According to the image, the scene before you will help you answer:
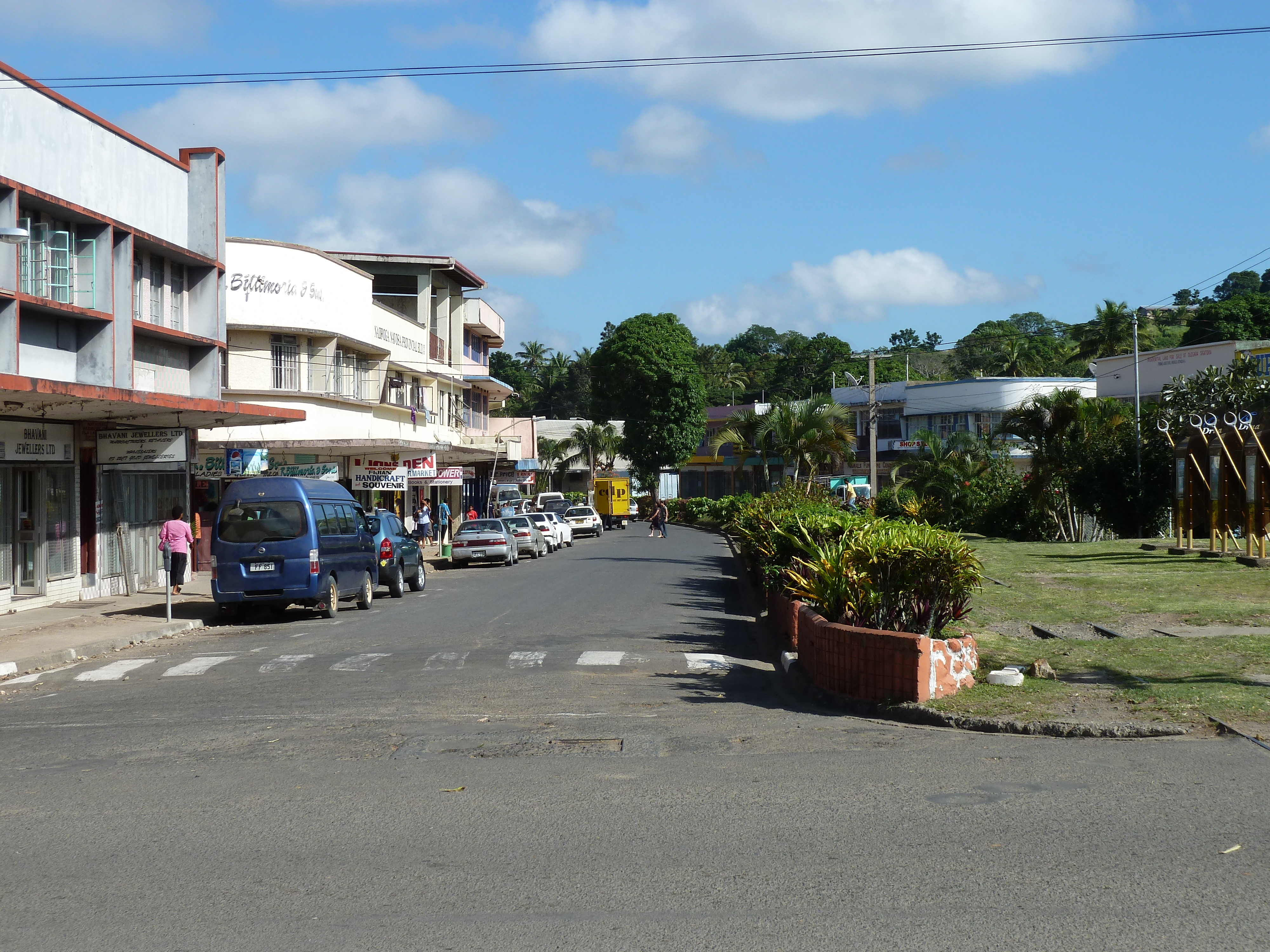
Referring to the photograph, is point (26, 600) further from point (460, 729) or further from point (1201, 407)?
point (1201, 407)

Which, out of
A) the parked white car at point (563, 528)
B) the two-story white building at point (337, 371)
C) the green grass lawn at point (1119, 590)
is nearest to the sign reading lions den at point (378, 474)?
the two-story white building at point (337, 371)

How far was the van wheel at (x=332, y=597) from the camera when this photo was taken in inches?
803

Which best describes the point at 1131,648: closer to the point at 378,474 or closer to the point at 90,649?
the point at 90,649

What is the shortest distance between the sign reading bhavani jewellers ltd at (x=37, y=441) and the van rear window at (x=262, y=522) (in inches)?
159

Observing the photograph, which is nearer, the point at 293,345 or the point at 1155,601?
the point at 1155,601

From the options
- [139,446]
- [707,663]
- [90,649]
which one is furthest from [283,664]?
[139,446]

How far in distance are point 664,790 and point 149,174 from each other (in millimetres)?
21407

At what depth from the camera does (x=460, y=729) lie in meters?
9.95

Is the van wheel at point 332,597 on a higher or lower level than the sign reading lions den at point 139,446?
lower

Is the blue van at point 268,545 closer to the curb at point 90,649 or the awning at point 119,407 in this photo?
the curb at point 90,649

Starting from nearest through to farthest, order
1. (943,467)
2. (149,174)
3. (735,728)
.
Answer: (735,728) → (149,174) → (943,467)

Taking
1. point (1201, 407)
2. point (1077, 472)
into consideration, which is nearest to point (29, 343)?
point (1201, 407)

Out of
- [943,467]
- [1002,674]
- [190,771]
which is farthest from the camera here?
[943,467]

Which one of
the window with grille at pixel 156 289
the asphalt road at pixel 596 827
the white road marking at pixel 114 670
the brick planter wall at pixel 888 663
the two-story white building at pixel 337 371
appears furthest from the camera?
the two-story white building at pixel 337 371
